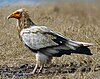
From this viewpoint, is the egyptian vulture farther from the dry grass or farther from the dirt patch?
the dry grass

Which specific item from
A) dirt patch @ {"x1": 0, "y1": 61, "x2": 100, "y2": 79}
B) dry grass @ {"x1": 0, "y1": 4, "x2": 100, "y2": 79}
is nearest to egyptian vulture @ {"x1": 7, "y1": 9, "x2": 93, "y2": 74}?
dirt patch @ {"x1": 0, "y1": 61, "x2": 100, "y2": 79}

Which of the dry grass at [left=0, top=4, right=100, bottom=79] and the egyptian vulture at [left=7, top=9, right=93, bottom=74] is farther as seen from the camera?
the dry grass at [left=0, top=4, right=100, bottom=79]

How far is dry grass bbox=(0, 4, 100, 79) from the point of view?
9.68 meters

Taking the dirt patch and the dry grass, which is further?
the dry grass

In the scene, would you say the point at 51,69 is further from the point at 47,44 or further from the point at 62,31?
the point at 62,31

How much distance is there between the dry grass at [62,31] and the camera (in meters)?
9.68

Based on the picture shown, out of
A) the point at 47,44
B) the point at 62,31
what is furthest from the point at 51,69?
the point at 62,31

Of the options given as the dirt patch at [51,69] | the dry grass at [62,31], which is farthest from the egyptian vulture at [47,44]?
the dry grass at [62,31]

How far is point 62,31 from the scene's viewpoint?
12.8m

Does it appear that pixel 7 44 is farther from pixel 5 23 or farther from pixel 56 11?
pixel 56 11

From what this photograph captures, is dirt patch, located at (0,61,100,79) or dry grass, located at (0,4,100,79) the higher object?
dry grass, located at (0,4,100,79)

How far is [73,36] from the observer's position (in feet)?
40.1

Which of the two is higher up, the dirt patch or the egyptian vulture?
the egyptian vulture

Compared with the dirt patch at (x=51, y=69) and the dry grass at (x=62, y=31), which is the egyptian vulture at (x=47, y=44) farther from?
the dry grass at (x=62, y=31)
